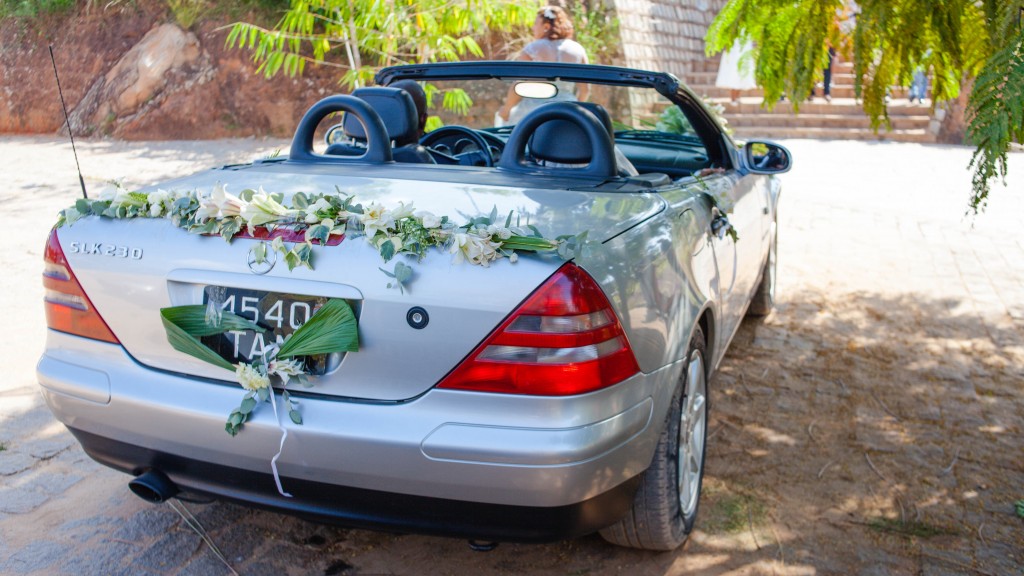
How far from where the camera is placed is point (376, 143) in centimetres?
335

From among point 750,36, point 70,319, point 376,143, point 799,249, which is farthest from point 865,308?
point 70,319

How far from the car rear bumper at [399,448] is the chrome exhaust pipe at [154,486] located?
0.08 feet

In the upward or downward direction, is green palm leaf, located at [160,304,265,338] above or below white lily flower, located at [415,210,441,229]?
below

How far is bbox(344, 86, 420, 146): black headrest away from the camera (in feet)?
11.7

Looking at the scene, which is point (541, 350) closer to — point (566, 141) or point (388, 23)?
point (566, 141)

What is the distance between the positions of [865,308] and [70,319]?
17.5 feet

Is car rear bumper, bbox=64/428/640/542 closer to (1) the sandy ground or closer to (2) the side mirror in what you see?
(1) the sandy ground

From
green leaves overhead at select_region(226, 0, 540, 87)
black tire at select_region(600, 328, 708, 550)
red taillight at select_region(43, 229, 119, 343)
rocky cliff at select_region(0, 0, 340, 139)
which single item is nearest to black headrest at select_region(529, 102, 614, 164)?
black tire at select_region(600, 328, 708, 550)

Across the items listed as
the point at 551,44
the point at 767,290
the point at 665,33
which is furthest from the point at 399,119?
the point at 665,33

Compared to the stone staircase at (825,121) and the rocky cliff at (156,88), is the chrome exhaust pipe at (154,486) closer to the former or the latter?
the rocky cliff at (156,88)

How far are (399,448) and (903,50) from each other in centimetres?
234

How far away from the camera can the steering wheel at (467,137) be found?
3.84 metres

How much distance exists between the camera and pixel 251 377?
228cm

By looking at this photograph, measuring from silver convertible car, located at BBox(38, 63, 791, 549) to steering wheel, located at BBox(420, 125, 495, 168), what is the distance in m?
1.00
